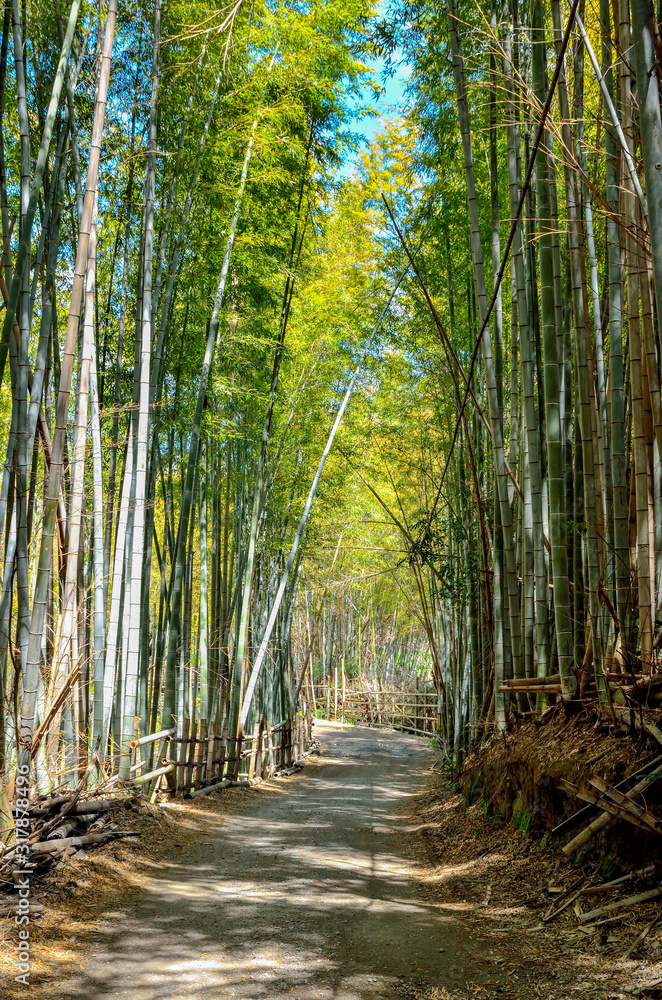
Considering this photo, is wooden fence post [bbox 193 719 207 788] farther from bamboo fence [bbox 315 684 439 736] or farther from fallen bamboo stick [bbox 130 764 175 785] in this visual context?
bamboo fence [bbox 315 684 439 736]

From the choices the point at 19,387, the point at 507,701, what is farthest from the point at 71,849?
the point at 507,701

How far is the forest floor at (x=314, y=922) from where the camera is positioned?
2.04 meters

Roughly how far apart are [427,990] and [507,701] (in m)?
2.32

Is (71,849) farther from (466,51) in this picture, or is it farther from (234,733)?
(466,51)

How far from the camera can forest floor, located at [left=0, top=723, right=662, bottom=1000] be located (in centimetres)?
204

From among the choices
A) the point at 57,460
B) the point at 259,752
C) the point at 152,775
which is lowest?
the point at 259,752

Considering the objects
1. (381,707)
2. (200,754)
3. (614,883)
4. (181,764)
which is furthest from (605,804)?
(381,707)

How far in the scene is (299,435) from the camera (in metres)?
8.34

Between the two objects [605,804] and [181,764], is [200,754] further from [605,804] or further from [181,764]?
[605,804]

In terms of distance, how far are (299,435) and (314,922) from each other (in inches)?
242

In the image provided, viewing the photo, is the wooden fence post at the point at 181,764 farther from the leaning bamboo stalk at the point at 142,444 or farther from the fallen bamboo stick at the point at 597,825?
the fallen bamboo stick at the point at 597,825

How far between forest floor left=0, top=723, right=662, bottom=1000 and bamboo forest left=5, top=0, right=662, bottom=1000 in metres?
0.02

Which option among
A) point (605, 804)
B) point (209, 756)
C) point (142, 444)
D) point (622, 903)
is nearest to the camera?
point (622, 903)

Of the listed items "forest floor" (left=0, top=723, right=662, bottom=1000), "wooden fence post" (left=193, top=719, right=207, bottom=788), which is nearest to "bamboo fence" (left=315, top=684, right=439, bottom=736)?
"wooden fence post" (left=193, top=719, right=207, bottom=788)
